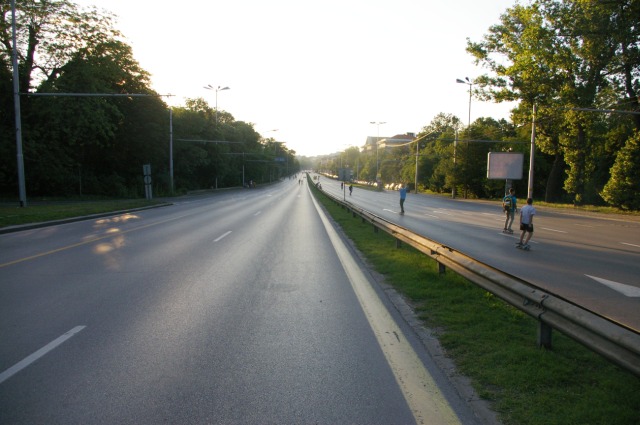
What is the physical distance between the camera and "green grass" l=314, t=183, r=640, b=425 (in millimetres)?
3281

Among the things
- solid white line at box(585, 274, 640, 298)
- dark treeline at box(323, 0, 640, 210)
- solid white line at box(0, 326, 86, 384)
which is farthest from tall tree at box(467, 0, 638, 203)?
solid white line at box(0, 326, 86, 384)

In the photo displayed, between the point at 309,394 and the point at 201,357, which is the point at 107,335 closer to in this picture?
the point at 201,357

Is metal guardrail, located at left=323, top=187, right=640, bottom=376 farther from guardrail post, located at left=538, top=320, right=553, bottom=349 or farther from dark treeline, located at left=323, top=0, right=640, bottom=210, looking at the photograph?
dark treeline, located at left=323, top=0, right=640, bottom=210

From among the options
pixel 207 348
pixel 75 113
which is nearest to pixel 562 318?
pixel 207 348

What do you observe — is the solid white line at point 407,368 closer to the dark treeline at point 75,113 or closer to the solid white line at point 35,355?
the solid white line at point 35,355

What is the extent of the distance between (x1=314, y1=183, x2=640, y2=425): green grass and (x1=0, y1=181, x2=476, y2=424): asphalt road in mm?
346

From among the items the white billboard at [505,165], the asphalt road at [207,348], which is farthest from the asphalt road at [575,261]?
the white billboard at [505,165]

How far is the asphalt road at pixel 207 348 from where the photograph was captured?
3.44m

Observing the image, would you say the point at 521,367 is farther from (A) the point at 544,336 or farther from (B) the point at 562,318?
(A) the point at 544,336

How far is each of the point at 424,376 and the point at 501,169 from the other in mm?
36731

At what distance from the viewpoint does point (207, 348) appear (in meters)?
4.69

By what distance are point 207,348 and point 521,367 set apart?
3070 millimetres

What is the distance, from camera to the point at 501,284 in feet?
17.0

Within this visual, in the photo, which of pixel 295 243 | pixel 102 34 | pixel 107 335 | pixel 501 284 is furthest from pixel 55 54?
pixel 501 284
